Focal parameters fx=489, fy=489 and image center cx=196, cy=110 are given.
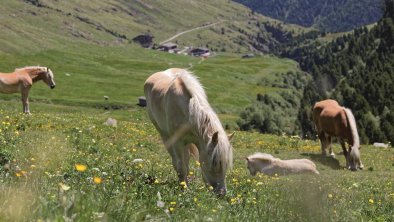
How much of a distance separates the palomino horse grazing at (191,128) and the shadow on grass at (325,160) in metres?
15.2

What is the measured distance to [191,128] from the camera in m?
10.7

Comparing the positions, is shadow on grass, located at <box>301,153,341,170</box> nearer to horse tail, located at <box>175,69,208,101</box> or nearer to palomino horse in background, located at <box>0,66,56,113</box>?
horse tail, located at <box>175,69,208,101</box>

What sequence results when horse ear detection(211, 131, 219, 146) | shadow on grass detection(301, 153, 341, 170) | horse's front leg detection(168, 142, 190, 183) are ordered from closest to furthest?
horse ear detection(211, 131, 219, 146) < horse's front leg detection(168, 142, 190, 183) < shadow on grass detection(301, 153, 341, 170)

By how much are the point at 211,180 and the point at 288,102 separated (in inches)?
5463

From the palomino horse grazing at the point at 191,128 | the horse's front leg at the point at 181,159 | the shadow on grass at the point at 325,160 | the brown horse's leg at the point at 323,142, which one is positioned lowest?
the shadow on grass at the point at 325,160

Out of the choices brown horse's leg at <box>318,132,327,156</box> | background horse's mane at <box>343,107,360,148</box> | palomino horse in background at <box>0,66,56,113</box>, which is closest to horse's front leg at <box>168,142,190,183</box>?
background horse's mane at <box>343,107,360,148</box>

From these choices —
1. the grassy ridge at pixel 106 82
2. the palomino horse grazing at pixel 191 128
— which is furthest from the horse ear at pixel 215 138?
the grassy ridge at pixel 106 82

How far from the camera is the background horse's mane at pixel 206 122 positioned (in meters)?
9.59

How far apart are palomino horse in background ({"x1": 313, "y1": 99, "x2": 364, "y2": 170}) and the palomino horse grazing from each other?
45.5 ft

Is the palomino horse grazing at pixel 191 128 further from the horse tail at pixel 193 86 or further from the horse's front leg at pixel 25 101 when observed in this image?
the horse's front leg at pixel 25 101

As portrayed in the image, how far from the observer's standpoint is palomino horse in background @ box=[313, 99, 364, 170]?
943 inches

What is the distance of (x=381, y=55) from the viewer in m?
150

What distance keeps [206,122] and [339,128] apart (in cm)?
1737

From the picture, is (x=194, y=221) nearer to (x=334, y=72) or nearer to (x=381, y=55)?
(x=381, y=55)
